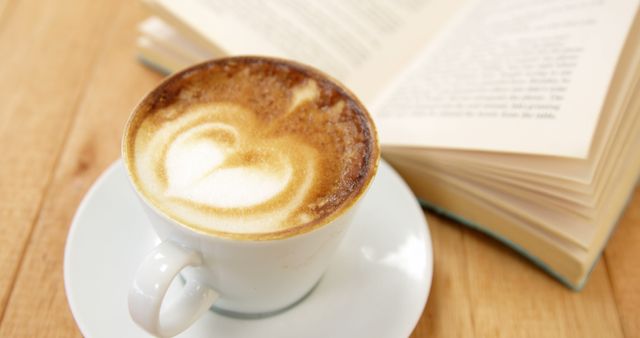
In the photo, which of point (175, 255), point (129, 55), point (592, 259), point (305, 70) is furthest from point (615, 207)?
point (129, 55)

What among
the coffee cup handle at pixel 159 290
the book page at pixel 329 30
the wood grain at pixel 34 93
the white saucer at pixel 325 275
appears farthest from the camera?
the book page at pixel 329 30

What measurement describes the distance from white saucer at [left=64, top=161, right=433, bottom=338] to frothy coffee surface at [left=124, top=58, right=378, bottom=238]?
0.13 m

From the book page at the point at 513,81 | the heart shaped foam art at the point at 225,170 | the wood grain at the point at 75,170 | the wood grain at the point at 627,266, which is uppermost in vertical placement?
the book page at the point at 513,81

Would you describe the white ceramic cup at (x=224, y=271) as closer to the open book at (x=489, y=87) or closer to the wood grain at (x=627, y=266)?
the open book at (x=489, y=87)

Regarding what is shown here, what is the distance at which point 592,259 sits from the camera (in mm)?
697

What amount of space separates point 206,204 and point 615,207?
47cm

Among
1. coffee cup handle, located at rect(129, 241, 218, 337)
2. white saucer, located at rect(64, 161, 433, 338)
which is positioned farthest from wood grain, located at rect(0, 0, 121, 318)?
coffee cup handle, located at rect(129, 241, 218, 337)

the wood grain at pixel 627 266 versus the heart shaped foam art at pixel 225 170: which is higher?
the heart shaped foam art at pixel 225 170

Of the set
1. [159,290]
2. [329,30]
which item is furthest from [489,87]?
[159,290]

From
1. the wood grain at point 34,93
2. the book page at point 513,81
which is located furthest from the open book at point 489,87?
the wood grain at point 34,93

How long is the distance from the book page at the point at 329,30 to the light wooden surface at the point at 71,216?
0.48ft

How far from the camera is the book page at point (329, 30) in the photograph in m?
0.85

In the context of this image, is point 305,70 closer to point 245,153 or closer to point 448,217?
point 245,153

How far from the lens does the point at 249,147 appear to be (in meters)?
0.61
